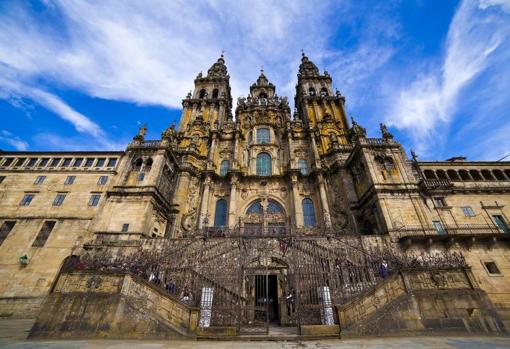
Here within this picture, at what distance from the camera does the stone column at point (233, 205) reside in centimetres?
2274

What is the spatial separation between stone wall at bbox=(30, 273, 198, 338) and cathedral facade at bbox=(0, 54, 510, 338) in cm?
4

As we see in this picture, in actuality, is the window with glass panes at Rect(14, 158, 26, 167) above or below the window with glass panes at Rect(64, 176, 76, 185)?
above

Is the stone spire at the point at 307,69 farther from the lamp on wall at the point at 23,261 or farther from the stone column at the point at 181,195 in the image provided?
the lamp on wall at the point at 23,261

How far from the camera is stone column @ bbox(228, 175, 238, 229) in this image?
2274cm

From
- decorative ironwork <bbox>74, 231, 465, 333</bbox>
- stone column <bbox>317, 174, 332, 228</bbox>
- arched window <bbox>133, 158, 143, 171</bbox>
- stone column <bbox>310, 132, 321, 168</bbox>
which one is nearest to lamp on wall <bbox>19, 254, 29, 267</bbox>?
decorative ironwork <bbox>74, 231, 465, 333</bbox>

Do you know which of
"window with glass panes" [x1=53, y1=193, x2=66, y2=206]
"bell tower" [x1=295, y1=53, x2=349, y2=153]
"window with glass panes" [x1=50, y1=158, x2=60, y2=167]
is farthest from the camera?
"bell tower" [x1=295, y1=53, x2=349, y2=153]

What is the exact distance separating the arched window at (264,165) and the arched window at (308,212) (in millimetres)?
5829

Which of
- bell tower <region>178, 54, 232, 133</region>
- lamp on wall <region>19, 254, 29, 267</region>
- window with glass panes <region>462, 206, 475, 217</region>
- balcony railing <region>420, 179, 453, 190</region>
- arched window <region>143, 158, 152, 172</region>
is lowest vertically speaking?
lamp on wall <region>19, 254, 29, 267</region>

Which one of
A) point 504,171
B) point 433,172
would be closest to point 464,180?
point 433,172

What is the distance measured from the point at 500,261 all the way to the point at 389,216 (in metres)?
7.82

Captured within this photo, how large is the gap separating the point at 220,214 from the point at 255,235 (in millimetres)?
9799

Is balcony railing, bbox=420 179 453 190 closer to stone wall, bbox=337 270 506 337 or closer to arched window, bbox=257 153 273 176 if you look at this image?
stone wall, bbox=337 270 506 337

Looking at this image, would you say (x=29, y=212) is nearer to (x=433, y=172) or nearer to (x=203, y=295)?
(x=203, y=295)

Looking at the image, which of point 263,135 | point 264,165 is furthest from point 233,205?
point 263,135
